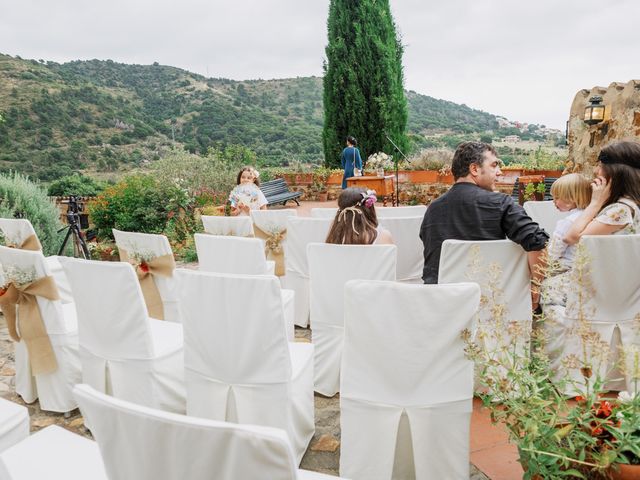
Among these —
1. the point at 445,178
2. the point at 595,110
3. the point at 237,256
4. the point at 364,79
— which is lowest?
the point at 237,256

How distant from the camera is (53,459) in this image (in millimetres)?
1425

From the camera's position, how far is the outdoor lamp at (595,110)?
551cm

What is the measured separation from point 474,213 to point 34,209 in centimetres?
534

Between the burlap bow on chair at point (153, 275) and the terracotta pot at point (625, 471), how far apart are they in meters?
2.73

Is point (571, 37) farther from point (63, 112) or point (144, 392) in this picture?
point (63, 112)

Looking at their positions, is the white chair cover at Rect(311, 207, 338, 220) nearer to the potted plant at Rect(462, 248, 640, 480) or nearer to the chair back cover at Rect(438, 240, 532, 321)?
the chair back cover at Rect(438, 240, 532, 321)

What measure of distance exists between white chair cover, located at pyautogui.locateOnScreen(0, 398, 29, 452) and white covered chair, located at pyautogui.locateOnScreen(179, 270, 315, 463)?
63 centimetres

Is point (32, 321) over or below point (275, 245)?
below

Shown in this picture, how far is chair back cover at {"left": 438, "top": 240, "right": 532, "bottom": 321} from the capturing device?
238 centimetres

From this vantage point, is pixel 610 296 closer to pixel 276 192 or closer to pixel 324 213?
pixel 324 213

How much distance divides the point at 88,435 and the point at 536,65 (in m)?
11.0

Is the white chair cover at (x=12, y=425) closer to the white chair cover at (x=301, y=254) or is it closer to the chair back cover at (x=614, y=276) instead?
the white chair cover at (x=301, y=254)

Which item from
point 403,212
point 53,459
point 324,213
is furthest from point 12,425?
point 403,212

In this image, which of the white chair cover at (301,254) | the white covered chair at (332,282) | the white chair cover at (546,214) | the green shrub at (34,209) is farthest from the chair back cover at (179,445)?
the green shrub at (34,209)
